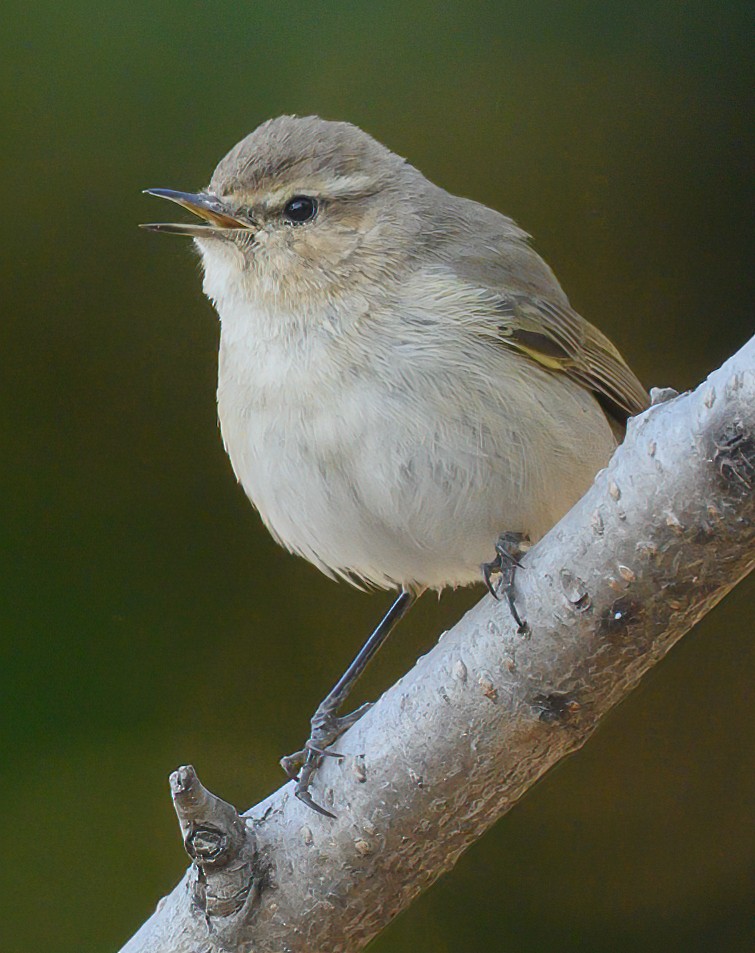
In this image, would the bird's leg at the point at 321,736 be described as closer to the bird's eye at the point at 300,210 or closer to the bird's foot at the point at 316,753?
the bird's foot at the point at 316,753

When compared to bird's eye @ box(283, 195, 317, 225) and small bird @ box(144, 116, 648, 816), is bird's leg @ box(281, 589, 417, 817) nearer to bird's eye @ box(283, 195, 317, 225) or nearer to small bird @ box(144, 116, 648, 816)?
small bird @ box(144, 116, 648, 816)

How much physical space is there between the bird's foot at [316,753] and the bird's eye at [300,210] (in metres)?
0.61

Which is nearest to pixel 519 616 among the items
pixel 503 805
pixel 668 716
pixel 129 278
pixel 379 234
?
pixel 503 805

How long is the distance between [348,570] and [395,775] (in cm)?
45

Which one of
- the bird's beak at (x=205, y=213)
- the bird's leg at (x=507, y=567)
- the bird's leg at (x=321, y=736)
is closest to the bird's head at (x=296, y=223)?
the bird's beak at (x=205, y=213)

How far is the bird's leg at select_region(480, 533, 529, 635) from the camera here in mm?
1089

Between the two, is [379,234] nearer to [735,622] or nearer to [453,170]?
[453,170]

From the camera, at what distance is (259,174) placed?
1.47 meters

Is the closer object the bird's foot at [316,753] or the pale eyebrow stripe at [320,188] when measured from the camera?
the bird's foot at [316,753]

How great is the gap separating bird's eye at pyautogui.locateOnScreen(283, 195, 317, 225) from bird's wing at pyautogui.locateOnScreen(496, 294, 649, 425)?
27 centimetres

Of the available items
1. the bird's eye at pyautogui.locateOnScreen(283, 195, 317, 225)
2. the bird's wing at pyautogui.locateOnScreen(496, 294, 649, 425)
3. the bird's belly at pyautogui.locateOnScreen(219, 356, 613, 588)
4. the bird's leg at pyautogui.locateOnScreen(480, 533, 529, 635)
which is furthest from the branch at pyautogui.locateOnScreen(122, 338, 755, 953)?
the bird's eye at pyautogui.locateOnScreen(283, 195, 317, 225)

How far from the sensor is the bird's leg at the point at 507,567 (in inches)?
42.9

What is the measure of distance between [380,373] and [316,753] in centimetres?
43

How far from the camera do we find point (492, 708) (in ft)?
3.66
